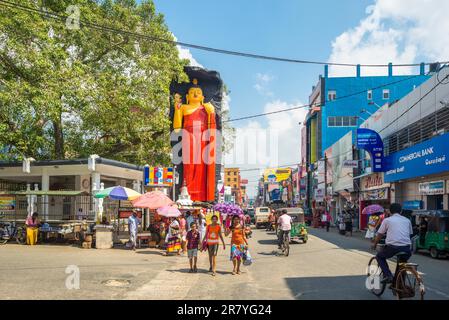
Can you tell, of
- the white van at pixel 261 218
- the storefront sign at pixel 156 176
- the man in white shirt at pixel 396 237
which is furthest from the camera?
the white van at pixel 261 218

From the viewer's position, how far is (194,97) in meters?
43.3

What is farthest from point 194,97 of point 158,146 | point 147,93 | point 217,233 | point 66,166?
point 217,233

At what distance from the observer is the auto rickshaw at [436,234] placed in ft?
59.1

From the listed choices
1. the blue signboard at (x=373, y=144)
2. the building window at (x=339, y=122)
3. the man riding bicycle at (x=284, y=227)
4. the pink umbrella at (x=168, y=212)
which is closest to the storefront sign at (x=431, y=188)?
the blue signboard at (x=373, y=144)

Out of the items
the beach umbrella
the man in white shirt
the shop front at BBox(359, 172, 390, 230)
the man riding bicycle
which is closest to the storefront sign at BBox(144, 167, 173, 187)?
the beach umbrella

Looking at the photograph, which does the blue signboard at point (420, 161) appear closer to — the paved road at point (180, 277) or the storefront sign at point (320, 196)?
the paved road at point (180, 277)

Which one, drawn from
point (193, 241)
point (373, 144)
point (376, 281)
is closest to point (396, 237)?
point (376, 281)

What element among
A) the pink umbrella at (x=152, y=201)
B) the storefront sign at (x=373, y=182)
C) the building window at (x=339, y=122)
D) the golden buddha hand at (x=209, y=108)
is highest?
the building window at (x=339, y=122)

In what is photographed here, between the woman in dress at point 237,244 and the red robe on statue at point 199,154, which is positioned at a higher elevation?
the red robe on statue at point 199,154

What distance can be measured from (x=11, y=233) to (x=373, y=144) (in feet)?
83.3

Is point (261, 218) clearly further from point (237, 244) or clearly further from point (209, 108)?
point (237, 244)

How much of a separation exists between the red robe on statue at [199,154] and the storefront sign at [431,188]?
19.6 meters

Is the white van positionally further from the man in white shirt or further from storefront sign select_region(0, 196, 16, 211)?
the man in white shirt
